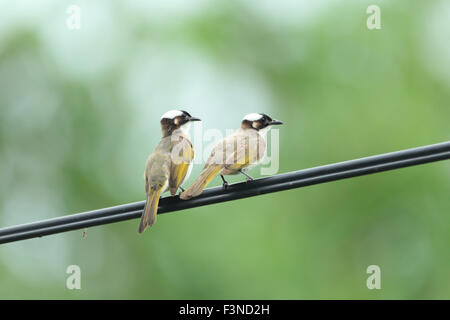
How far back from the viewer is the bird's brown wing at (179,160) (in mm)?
7949

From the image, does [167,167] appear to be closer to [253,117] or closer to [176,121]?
[176,121]

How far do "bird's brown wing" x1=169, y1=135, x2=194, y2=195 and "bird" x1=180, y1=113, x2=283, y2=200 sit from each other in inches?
11.8

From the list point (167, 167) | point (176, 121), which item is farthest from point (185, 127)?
point (167, 167)

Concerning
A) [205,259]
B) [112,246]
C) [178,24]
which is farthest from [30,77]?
[205,259]

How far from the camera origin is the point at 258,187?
6.28 metres

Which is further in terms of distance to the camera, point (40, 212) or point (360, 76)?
point (360, 76)

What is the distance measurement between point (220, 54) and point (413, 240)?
7813mm

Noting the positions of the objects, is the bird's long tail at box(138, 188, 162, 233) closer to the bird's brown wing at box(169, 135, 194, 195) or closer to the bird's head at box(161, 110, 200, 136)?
the bird's brown wing at box(169, 135, 194, 195)

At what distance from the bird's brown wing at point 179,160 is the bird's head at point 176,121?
0.39m

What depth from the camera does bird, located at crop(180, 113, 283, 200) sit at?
304 inches

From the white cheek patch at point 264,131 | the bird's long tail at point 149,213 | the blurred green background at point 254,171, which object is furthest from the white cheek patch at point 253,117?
the blurred green background at point 254,171

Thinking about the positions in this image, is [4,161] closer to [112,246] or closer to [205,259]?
[112,246]

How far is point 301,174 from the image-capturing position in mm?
5977

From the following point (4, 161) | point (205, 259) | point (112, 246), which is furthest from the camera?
point (4, 161)
